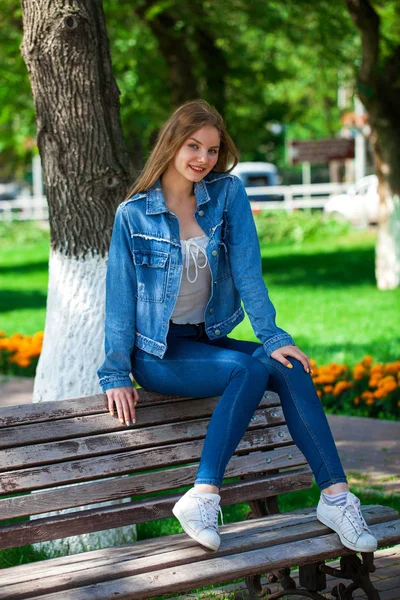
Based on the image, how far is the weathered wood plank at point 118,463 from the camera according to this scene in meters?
3.13

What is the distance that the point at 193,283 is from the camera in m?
3.54

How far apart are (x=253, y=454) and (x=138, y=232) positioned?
35.8 inches

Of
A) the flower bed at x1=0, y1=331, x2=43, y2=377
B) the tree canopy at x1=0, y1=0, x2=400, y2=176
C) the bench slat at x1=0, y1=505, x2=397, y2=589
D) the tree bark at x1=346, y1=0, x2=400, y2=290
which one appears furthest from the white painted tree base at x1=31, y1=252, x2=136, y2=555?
the tree bark at x1=346, y1=0, x2=400, y2=290

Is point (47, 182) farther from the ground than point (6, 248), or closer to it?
farther from the ground

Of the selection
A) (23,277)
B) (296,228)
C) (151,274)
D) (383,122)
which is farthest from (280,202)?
(151,274)

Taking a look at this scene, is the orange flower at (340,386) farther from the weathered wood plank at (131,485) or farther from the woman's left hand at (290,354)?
the woman's left hand at (290,354)

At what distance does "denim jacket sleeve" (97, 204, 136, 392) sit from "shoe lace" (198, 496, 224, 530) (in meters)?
0.52

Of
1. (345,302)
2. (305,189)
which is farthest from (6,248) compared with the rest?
(345,302)

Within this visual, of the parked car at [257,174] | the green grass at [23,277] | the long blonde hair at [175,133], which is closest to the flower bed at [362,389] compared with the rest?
the long blonde hair at [175,133]

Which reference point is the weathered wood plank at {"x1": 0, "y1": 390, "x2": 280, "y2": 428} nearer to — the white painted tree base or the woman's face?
the woman's face

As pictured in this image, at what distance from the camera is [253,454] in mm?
3574

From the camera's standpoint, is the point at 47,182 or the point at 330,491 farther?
the point at 47,182

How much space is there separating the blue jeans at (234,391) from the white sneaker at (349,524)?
0.09 metres

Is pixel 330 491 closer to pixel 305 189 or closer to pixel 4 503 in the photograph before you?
pixel 4 503
